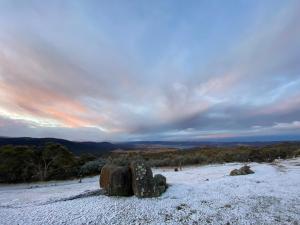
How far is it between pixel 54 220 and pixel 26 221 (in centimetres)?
151

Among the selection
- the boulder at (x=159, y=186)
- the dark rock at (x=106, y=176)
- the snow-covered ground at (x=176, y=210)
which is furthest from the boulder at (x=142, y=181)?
the dark rock at (x=106, y=176)

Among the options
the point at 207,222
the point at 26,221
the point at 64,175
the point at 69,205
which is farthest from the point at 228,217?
the point at 64,175

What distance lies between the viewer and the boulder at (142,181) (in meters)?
16.9

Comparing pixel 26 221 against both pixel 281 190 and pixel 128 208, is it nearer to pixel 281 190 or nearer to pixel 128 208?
pixel 128 208

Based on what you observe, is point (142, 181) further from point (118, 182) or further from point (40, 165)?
point (40, 165)

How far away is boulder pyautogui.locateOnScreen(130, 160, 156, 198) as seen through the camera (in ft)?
55.4

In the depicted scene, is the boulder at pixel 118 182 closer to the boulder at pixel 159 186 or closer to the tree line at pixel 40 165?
the boulder at pixel 159 186

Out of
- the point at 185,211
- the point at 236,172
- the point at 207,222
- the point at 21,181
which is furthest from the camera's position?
the point at 21,181

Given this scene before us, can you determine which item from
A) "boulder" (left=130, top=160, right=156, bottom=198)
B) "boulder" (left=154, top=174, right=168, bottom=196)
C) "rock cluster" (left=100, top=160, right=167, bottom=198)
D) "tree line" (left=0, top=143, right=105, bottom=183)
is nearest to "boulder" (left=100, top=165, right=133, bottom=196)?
"rock cluster" (left=100, top=160, right=167, bottom=198)

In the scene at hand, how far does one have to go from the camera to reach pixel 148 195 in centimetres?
1688

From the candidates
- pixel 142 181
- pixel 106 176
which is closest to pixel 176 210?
pixel 142 181

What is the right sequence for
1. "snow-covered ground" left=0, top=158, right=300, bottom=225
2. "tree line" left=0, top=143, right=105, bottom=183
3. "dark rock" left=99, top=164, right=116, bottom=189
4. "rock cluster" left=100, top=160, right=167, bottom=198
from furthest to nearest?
"tree line" left=0, top=143, right=105, bottom=183 → "dark rock" left=99, top=164, right=116, bottom=189 → "rock cluster" left=100, top=160, right=167, bottom=198 → "snow-covered ground" left=0, top=158, right=300, bottom=225

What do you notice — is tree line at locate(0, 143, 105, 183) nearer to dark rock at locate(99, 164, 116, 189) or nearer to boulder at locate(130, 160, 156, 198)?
dark rock at locate(99, 164, 116, 189)

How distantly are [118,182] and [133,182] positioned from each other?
121 centimetres
